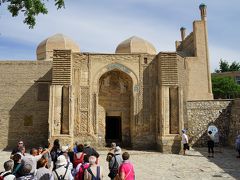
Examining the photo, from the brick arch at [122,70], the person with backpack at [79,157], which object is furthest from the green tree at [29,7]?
the brick arch at [122,70]

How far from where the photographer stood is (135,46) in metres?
24.5

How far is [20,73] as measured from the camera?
1925 centimetres

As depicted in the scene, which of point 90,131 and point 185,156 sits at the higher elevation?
point 90,131

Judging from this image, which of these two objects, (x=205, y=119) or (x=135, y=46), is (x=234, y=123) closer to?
(x=205, y=119)

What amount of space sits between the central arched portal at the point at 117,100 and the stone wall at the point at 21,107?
12.1 ft

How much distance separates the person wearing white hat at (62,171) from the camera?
5.34m

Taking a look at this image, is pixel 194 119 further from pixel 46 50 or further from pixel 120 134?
pixel 46 50

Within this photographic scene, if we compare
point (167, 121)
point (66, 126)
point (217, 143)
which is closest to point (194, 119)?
point (217, 143)

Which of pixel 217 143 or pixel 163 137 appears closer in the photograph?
pixel 163 137

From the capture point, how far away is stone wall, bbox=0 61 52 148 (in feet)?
61.7

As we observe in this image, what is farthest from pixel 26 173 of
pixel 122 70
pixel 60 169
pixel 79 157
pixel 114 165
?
pixel 122 70

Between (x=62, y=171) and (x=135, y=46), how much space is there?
65.3 feet

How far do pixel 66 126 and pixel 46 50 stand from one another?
11117 mm

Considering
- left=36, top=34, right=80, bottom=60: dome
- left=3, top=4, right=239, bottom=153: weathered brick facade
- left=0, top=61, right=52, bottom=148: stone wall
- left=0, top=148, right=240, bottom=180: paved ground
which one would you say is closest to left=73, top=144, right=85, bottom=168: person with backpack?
left=0, top=148, right=240, bottom=180: paved ground
